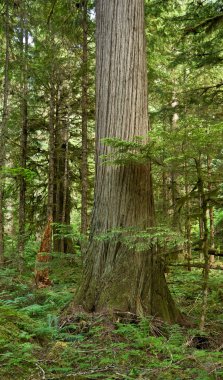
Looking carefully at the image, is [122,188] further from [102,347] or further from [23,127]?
[23,127]

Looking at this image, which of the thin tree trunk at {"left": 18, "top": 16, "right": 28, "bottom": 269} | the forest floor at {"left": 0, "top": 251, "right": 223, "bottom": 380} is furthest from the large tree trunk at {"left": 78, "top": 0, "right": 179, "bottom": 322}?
the thin tree trunk at {"left": 18, "top": 16, "right": 28, "bottom": 269}

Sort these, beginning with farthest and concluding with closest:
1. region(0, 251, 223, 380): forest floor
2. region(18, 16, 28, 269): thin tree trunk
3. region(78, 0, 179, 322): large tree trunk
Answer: region(18, 16, 28, 269): thin tree trunk, region(78, 0, 179, 322): large tree trunk, region(0, 251, 223, 380): forest floor

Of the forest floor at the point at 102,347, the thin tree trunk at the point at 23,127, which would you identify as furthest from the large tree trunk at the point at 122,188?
the thin tree trunk at the point at 23,127

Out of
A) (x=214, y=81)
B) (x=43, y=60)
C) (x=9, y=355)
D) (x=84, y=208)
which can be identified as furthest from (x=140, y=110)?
(x=214, y=81)

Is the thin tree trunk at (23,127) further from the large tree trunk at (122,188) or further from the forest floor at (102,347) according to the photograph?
the forest floor at (102,347)

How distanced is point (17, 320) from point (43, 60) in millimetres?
8051

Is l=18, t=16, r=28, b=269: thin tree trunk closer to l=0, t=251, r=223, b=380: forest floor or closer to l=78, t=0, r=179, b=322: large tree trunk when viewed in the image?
l=78, t=0, r=179, b=322: large tree trunk

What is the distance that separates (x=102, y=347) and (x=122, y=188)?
2005mm

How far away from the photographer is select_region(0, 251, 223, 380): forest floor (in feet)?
10.0

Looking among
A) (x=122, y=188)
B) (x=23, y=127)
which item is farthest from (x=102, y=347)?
(x=23, y=127)

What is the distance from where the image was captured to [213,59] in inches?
366

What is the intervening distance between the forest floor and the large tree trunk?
0.30m

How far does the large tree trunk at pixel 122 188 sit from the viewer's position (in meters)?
4.67

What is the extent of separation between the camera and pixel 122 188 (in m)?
4.93
